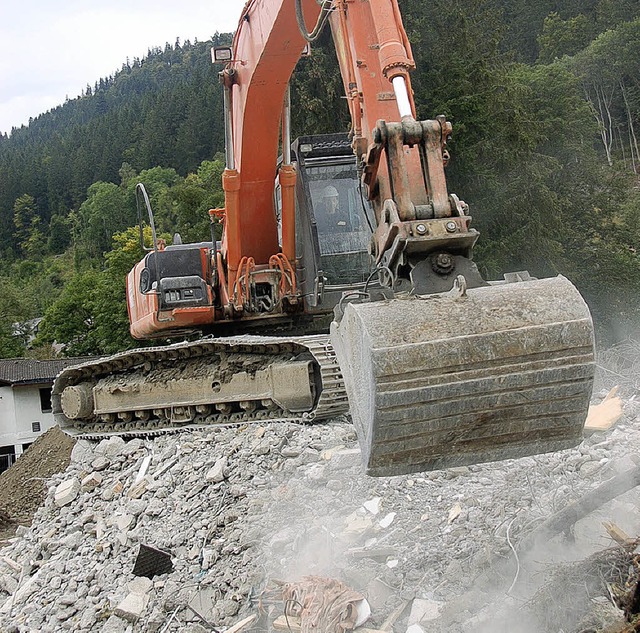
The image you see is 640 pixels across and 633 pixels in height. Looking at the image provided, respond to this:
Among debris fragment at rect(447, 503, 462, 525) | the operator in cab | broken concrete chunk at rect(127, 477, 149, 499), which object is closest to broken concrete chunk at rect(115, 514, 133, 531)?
broken concrete chunk at rect(127, 477, 149, 499)

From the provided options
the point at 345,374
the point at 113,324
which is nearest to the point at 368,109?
the point at 345,374

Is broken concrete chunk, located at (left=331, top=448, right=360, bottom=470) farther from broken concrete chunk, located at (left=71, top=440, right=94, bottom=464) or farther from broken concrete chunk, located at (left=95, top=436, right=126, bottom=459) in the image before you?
broken concrete chunk, located at (left=71, top=440, right=94, bottom=464)

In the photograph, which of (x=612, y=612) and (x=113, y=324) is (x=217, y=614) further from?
(x=113, y=324)

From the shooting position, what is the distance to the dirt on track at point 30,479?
8430 mm

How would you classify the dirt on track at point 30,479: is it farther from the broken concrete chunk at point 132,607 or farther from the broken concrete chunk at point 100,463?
the broken concrete chunk at point 132,607

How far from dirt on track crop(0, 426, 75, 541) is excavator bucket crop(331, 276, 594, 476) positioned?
19.6 feet

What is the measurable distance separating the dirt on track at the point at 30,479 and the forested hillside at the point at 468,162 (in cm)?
516

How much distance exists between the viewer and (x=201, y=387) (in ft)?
24.6

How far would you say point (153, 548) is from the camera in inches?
204

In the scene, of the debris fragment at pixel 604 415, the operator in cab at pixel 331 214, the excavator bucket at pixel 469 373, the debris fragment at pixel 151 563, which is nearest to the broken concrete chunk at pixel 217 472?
the debris fragment at pixel 151 563

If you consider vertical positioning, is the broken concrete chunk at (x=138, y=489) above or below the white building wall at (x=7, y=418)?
above

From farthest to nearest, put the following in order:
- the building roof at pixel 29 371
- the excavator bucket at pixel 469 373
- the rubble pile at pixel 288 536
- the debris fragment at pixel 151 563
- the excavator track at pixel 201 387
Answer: the building roof at pixel 29 371 → the excavator track at pixel 201 387 → the debris fragment at pixel 151 563 → the rubble pile at pixel 288 536 → the excavator bucket at pixel 469 373

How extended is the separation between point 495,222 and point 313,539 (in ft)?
44.8

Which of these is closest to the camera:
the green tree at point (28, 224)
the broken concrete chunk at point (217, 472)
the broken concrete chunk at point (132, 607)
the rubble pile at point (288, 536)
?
the rubble pile at point (288, 536)
